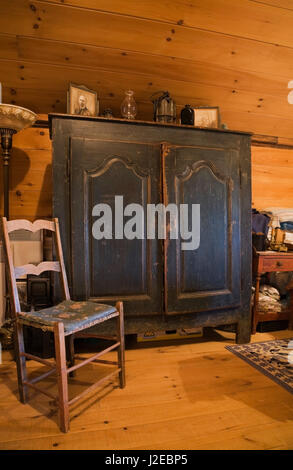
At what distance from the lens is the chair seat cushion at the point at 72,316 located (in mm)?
1349

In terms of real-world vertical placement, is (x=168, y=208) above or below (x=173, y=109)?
below

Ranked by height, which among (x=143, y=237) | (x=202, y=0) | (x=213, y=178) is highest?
(x=202, y=0)

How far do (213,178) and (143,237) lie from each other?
0.64 meters

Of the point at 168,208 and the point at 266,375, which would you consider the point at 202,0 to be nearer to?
the point at 168,208

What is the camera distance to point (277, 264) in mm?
2449

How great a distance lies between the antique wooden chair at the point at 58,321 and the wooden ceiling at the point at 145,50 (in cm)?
124

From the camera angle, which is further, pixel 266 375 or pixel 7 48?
pixel 7 48

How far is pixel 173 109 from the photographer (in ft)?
7.22

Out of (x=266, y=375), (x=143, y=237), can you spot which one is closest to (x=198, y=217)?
(x=143, y=237)

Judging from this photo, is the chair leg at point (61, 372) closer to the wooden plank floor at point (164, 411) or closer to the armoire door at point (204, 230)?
the wooden plank floor at point (164, 411)

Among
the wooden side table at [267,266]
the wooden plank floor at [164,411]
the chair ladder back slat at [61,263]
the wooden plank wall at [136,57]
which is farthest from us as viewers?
the wooden side table at [267,266]

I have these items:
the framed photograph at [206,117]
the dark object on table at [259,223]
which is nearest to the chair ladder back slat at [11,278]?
the framed photograph at [206,117]
